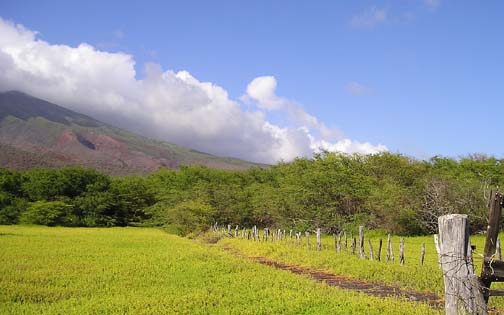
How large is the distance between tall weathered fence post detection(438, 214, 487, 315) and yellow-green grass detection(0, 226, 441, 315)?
449cm

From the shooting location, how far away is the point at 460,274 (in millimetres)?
6281

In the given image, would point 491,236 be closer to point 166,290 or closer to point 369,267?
point 166,290

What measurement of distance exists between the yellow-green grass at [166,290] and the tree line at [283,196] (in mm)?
29793

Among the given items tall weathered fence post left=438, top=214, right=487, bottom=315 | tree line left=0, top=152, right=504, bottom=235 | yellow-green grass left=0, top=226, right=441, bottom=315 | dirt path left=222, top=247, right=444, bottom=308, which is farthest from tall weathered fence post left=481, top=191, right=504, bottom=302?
tree line left=0, top=152, right=504, bottom=235

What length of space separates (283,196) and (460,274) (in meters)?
45.5

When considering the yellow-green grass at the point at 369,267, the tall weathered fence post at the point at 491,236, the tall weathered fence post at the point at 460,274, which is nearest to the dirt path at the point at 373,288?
the yellow-green grass at the point at 369,267

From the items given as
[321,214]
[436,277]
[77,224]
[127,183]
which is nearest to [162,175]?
[127,183]

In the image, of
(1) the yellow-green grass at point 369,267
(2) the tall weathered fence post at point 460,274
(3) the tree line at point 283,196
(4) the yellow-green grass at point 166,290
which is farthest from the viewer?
(3) the tree line at point 283,196

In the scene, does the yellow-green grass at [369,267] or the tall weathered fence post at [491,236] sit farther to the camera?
the yellow-green grass at [369,267]

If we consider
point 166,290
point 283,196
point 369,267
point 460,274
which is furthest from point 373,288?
point 283,196

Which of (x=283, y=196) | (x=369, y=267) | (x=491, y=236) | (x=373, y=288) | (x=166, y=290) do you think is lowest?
(x=166, y=290)

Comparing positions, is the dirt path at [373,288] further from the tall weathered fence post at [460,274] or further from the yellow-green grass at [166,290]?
the tall weathered fence post at [460,274]

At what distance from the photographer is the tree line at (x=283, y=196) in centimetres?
4484

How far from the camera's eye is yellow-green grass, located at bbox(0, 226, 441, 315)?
427 inches
